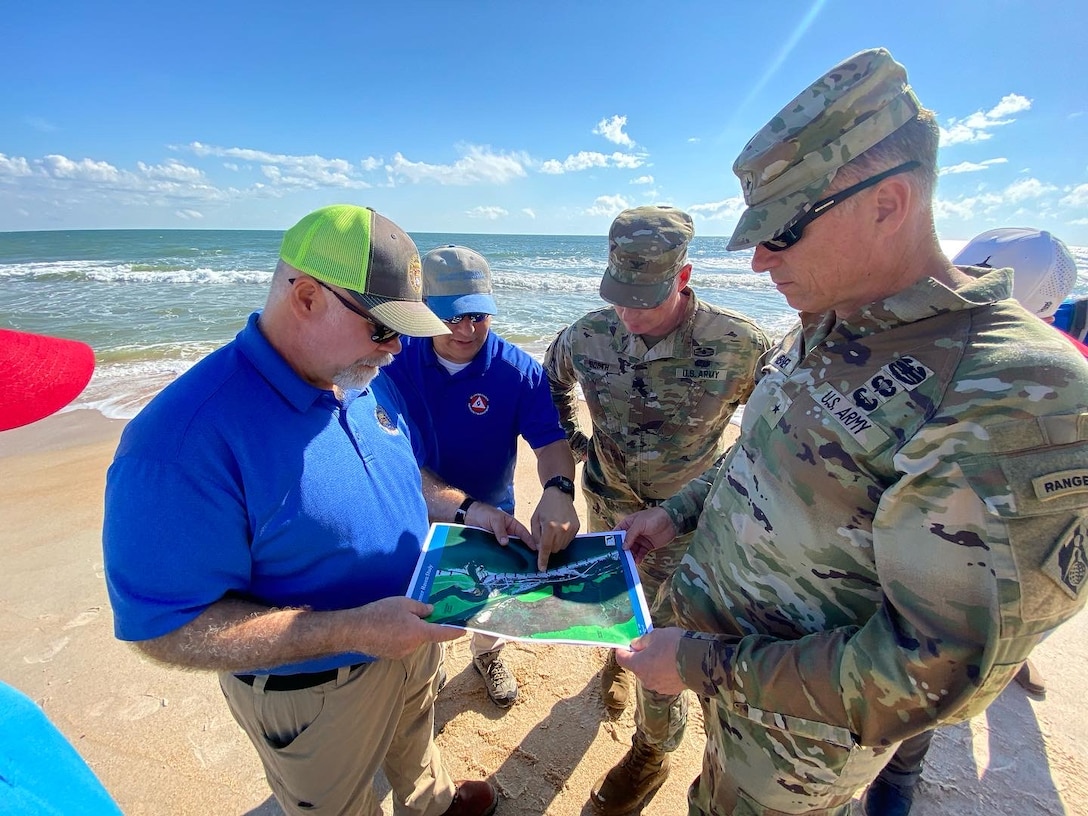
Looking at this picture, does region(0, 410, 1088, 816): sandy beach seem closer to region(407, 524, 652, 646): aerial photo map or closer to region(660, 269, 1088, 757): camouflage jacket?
region(407, 524, 652, 646): aerial photo map

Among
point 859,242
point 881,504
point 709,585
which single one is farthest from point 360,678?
point 859,242

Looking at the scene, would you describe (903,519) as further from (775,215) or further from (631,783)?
(631,783)

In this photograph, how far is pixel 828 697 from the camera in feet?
3.94

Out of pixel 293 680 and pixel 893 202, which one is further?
pixel 293 680

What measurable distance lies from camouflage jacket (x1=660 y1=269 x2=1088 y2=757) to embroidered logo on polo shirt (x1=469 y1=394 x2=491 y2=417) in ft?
4.90

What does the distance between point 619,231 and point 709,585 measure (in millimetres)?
1753

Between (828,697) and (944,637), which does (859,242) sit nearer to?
(944,637)

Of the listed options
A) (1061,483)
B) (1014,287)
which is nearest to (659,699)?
(1061,483)

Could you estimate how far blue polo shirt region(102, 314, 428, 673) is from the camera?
4.37 feet

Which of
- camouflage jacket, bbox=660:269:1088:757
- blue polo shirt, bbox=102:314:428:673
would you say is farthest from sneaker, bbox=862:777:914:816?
blue polo shirt, bbox=102:314:428:673

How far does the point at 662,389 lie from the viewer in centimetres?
285

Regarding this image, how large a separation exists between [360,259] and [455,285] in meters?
1.17

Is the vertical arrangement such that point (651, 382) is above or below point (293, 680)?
above

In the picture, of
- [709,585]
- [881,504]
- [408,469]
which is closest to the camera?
[881,504]
